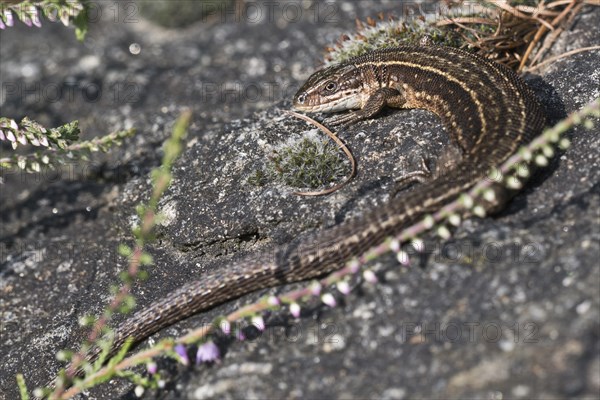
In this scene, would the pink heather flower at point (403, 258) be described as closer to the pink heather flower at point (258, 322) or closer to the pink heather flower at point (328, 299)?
the pink heather flower at point (328, 299)

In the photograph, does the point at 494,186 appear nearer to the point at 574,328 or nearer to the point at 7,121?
the point at 574,328

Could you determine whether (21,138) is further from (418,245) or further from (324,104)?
(418,245)

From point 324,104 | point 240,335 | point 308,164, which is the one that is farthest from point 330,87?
point 240,335

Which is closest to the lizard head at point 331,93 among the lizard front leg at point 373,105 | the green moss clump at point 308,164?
the lizard front leg at point 373,105

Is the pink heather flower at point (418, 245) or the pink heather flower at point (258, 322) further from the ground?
the pink heather flower at point (418, 245)

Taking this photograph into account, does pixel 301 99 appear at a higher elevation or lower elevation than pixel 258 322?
higher

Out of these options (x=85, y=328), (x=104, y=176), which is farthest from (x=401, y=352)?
(x=104, y=176)

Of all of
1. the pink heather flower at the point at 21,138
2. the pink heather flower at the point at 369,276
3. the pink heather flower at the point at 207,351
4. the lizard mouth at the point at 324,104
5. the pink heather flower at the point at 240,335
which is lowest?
the pink heather flower at the point at 240,335
